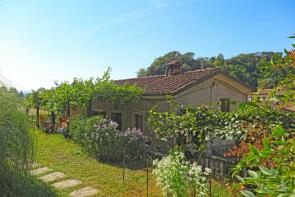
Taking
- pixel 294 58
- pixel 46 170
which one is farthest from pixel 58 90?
pixel 294 58

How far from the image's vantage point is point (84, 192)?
8.08m

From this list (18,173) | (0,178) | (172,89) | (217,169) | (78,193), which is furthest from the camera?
(172,89)

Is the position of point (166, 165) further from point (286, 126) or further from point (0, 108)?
point (0, 108)

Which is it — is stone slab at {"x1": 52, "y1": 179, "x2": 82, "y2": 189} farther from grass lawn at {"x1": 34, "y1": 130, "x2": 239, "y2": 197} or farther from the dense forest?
the dense forest

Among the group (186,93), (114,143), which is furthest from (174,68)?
(114,143)

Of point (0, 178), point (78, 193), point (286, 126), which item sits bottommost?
point (78, 193)

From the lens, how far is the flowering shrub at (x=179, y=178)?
19.9 feet

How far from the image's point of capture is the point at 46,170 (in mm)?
10477

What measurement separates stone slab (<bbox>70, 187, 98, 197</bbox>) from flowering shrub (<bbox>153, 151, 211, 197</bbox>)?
7.80 ft

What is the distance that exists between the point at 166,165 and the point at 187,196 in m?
0.90

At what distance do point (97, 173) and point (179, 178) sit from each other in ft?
15.4

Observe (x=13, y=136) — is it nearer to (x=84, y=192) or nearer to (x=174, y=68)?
(x=84, y=192)

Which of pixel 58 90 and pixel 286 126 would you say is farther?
pixel 58 90

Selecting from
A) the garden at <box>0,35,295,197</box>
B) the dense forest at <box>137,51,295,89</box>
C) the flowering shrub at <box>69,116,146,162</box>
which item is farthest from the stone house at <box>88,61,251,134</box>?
the dense forest at <box>137,51,295,89</box>
